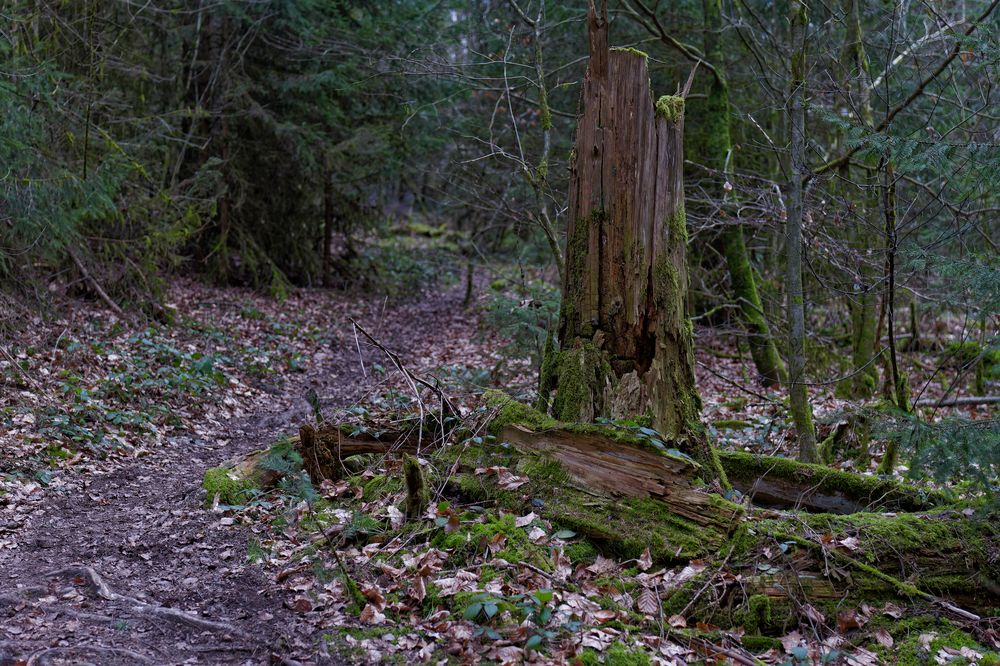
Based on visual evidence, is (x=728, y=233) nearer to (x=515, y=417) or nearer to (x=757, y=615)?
(x=515, y=417)

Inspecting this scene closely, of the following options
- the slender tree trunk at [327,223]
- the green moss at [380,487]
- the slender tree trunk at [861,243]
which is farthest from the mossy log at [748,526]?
the slender tree trunk at [327,223]

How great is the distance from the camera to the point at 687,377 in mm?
5434

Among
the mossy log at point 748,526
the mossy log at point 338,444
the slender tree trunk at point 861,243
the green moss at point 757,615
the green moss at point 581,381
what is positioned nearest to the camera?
the green moss at point 757,615

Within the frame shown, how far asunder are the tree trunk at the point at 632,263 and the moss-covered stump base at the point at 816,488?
28.8 inches

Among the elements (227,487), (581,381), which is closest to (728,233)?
(581,381)

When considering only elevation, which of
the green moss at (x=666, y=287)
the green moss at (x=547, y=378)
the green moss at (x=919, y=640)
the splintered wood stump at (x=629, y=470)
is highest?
the green moss at (x=666, y=287)

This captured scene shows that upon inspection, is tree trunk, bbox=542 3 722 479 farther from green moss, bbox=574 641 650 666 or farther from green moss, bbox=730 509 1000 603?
green moss, bbox=574 641 650 666

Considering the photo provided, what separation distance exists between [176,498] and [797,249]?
5.63m

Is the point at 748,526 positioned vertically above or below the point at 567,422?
below

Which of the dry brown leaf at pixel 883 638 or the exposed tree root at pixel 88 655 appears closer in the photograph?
the exposed tree root at pixel 88 655

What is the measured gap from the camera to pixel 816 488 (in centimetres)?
564

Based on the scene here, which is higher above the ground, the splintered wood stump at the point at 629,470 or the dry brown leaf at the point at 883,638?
the splintered wood stump at the point at 629,470

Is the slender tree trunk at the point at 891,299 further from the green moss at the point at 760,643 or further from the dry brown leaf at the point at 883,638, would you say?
the green moss at the point at 760,643

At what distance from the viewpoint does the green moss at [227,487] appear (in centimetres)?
590
